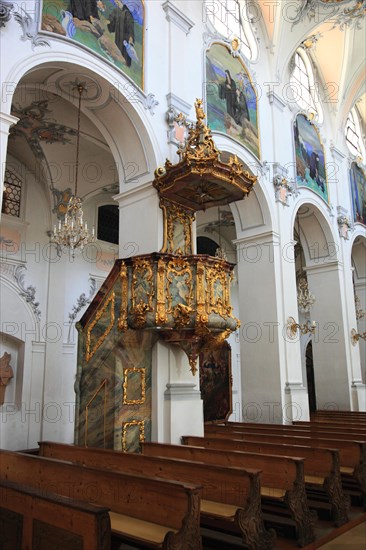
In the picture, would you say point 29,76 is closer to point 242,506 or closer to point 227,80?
point 227,80

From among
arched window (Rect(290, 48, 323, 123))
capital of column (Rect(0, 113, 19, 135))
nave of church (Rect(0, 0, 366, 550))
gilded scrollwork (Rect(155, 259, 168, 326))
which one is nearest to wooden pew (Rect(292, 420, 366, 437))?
nave of church (Rect(0, 0, 366, 550))

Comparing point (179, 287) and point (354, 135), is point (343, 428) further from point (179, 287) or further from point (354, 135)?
point (354, 135)

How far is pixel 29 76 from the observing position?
7539 mm

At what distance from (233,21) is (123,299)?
8154mm

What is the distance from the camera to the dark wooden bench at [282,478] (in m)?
4.61

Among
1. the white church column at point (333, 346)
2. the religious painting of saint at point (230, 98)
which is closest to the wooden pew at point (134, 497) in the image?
the religious painting of saint at point (230, 98)

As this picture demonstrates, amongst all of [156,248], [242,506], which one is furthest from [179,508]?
[156,248]

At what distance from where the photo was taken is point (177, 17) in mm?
9242

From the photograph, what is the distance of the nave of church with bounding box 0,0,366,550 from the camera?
6.65 m

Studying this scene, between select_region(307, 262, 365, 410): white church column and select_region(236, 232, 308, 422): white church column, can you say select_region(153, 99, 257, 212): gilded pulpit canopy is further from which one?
select_region(307, 262, 365, 410): white church column

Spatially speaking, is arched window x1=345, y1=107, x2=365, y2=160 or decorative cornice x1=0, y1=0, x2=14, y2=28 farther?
arched window x1=345, y1=107, x2=365, y2=160

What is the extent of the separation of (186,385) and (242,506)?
3367 millimetres

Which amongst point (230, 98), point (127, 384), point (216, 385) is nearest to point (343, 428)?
point (127, 384)

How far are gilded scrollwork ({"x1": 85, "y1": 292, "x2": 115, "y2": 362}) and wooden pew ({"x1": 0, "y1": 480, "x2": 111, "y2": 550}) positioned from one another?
3390mm
